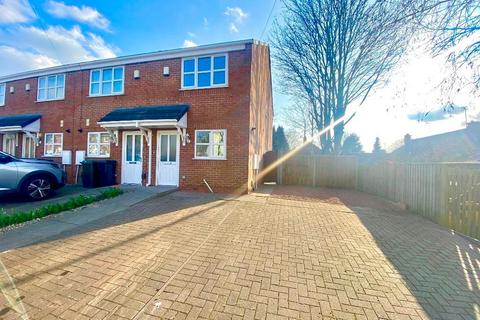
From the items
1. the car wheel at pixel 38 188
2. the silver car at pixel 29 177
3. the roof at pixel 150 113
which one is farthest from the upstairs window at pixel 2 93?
the car wheel at pixel 38 188

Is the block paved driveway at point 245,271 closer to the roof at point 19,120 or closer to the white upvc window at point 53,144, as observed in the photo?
the white upvc window at point 53,144

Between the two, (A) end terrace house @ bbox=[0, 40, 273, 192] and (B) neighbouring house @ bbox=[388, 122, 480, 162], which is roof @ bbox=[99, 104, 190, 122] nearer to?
(A) end terrace house @ bbox=[0, 40, 273, 192]

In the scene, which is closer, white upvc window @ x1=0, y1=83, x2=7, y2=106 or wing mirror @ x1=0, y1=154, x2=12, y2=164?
wing mirror @ x1=0, y1=154, x2=12, y2=164

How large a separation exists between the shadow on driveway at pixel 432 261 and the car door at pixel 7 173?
10915 millimetres

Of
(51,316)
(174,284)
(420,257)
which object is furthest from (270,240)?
(51,316)

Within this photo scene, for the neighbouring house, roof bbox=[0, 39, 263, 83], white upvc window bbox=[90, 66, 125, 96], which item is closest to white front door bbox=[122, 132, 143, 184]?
white upvc window bbox=[90, 66, 125, 96]

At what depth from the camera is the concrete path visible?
4.49 m

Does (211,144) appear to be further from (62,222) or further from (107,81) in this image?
(107,81)

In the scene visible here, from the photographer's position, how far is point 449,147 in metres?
26.2

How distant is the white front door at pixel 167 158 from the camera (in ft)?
33.7

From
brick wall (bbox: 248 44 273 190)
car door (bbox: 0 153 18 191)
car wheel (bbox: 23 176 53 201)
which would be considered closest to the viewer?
car door (bbox: 0 153 18 191)

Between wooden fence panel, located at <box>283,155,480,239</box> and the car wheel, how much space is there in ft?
42.4

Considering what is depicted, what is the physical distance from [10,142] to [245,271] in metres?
18.3

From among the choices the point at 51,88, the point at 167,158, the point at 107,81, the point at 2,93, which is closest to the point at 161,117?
the point at 167,158
